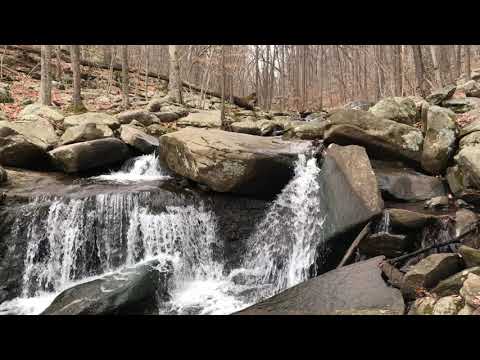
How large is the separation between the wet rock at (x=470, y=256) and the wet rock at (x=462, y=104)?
23.2 feet

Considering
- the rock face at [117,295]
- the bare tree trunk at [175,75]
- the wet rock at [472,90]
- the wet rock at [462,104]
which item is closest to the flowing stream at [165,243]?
the rock face at [117,295]

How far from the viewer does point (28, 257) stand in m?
7.66

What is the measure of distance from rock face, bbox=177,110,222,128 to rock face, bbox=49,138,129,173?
430 cm

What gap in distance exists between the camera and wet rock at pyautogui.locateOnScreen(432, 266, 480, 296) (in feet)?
15.6

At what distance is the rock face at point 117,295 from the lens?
19.7 ft

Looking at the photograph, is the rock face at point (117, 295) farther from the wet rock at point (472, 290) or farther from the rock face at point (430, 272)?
the wet rock at point (472, 290)

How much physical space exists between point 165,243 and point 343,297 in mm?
4275

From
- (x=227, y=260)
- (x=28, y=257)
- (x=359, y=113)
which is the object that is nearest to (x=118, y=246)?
(x=28, y=257)

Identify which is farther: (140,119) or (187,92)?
(187,92)

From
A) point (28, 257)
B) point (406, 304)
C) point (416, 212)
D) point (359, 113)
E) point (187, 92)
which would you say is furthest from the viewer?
point (187, 92)

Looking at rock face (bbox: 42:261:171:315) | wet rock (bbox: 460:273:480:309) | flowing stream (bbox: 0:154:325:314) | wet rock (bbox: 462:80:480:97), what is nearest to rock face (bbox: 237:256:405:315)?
wet rock (bbox: 460:273:480:309)
